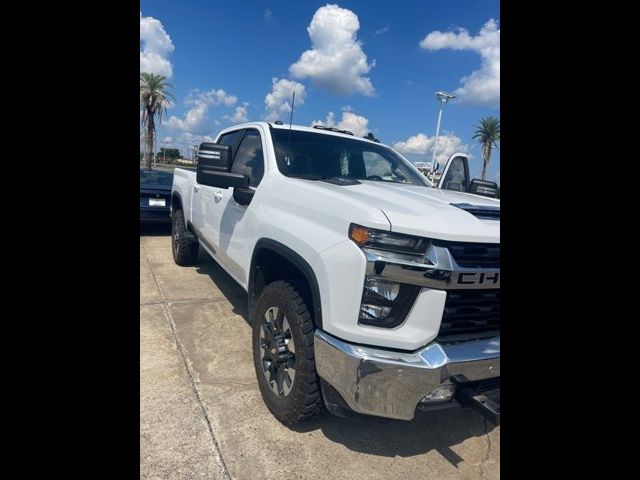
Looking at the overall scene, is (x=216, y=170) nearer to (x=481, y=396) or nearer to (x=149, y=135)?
(x=481, y=396)

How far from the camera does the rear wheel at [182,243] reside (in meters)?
5.66

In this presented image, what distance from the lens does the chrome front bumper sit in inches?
71.1

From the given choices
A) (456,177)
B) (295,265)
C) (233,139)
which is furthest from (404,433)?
(233,139)

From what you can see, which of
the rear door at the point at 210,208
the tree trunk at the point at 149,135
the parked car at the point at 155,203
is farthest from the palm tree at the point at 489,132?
the tree trunk at the point at 149,135

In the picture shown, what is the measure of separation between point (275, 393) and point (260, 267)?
893 mm

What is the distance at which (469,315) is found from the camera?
6.39ft

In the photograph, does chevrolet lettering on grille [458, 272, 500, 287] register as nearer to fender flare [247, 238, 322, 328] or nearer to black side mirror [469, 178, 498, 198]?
fender flare [247, 238, 322, 328]

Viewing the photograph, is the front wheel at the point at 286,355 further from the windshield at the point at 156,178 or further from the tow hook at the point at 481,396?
the windshield at the point at 156,178

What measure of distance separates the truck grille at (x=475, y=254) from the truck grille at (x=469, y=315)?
14 centimetres

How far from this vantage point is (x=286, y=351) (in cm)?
240

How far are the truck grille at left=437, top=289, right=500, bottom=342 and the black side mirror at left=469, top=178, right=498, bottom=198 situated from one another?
1504 millimetres

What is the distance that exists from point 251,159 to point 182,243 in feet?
8.79
